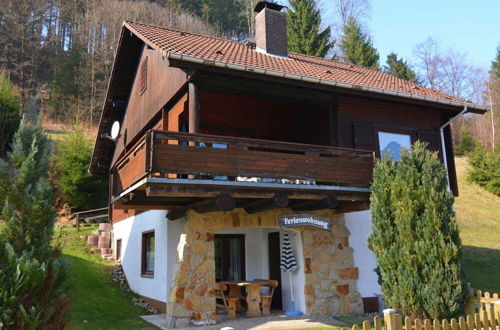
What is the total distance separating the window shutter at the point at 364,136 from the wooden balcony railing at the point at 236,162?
1.04 meters

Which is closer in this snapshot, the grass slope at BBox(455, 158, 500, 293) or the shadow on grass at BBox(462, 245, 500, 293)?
the shadow on grass at BBox(462, 245, 500, 293)

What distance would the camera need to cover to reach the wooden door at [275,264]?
12.4 m

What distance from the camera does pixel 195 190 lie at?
837cm

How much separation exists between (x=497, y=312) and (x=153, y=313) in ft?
27.7

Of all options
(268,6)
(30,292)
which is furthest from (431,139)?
(30,292)

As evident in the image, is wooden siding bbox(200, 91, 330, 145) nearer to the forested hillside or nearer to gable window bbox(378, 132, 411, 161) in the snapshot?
gable window bbox(378, 132, 411, 161)

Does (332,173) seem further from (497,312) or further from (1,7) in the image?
(1,7)

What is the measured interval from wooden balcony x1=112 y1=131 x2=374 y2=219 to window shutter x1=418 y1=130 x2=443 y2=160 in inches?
123

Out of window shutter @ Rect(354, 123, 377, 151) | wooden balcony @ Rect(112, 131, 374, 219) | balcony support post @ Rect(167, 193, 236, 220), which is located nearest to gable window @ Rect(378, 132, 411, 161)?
window shutter @ Rect(354, 123, 377, 151)

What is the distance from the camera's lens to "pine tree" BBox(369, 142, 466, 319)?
8375mm

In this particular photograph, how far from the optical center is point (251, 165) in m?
8.81

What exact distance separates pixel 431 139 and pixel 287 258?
5767 millimetres

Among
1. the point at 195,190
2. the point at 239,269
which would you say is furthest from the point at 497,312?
the point at 239,269

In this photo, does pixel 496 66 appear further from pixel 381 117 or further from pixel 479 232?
pixel 381 117
